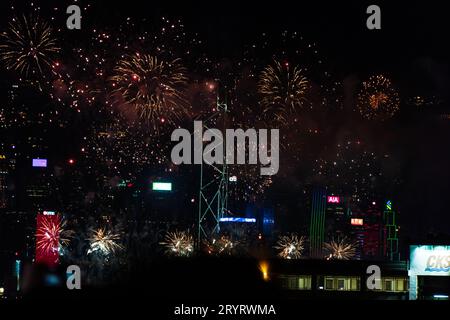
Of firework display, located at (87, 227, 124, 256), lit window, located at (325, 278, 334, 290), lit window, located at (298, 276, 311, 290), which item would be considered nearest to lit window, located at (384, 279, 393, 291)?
lit window, located at (325, 278, 334, 290)

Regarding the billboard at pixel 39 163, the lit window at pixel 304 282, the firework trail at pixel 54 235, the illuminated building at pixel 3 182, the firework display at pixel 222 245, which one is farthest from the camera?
the illuminated building at pixel 3 182

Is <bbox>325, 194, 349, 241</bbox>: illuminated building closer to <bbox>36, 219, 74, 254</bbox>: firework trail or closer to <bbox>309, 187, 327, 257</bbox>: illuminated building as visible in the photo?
<bbox>309, 187, 327, 257</bbox>: illuminated building

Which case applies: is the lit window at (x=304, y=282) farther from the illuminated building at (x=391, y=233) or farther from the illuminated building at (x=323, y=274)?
the illuminated building at (x=391, y=233)

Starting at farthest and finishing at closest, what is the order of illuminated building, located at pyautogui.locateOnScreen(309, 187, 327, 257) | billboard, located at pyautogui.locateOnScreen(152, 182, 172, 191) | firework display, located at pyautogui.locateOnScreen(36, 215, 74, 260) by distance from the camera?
illuminated building, located at pyautogui.locateOnScreen(309, 187, 327, 257) < billboard, located at pyautogui.locateOnScreen(152, 182, 172, 191) < firework display, located at pyautogui.locateOnScreen(36, 215, 74, 260)

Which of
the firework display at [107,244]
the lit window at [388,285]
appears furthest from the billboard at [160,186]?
the lit window at [388,285]

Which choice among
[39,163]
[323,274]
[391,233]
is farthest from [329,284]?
[391,233]

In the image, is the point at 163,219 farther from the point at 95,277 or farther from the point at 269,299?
the point at 269,299

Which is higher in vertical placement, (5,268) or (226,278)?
(226,278)

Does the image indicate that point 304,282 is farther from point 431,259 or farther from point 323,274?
point 431,259

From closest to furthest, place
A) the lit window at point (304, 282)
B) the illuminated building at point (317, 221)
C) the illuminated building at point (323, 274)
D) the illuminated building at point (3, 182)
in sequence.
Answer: the illuminated building at point (323, 274) < the lit window at point (304, 282) < the illuminated building at point (3, 182) < the illuminated building at point (317, 221)
